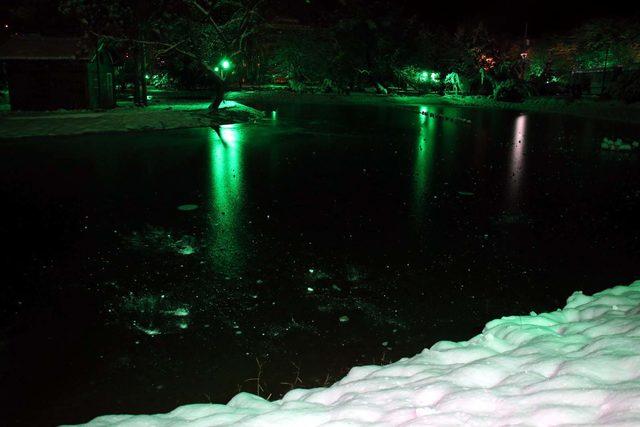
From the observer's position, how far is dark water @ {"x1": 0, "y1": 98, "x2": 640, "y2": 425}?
3861 mm

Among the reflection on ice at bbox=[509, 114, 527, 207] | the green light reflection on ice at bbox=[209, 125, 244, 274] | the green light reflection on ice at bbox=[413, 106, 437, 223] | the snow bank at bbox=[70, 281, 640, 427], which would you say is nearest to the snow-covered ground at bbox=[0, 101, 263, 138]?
the green light reflection on ice at bbox=[209, 125, 244, 274]

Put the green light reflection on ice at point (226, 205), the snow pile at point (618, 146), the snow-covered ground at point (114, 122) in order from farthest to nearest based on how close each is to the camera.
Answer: the snow-covered ground at point (114, 122), the snow pile at point (618, 146), the green light reflection on ice at point (226, 205)

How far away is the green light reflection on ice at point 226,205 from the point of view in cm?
613

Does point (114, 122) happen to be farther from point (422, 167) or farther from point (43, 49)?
point (422, 167)

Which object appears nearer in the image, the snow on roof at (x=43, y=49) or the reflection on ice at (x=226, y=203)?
the reflection on ice at (x=226, y=203)

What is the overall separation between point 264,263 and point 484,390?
3535 millimetres

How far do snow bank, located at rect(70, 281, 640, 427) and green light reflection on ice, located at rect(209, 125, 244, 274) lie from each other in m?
2.75

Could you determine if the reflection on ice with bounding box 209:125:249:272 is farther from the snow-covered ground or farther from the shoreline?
the shoreline

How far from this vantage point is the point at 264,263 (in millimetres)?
5941

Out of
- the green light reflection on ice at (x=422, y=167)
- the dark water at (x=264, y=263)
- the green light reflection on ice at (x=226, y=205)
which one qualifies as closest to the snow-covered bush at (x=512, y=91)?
the green light reflection on ice at (x=422, y=167)

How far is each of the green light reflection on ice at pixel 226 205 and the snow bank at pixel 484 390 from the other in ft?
9.03

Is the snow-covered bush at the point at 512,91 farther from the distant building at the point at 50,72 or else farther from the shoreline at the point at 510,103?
the distant building at the point at 50,72

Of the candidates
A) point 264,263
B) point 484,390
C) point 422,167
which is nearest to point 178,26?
point 422,167

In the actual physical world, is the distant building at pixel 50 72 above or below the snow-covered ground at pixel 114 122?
above
